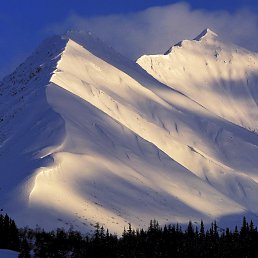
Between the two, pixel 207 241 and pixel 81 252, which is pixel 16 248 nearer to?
pixel 81 252

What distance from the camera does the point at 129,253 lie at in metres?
161

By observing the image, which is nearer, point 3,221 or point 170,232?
point 3,221

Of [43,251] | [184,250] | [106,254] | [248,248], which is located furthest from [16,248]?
[248,248]

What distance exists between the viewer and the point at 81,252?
529 feet

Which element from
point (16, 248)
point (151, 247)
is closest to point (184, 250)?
point (151, 247)

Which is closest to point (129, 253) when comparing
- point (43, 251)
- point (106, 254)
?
point (106, 254)

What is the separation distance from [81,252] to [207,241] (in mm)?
29576

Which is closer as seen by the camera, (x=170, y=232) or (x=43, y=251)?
(x=43, y=251)

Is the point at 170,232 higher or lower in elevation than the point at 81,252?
higher

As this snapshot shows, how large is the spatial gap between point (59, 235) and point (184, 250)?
24707 millimetres

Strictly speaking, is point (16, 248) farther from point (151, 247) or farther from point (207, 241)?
point (207, 241)

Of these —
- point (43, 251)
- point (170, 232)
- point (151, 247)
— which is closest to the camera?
point (43, 251)

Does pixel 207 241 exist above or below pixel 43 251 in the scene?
above

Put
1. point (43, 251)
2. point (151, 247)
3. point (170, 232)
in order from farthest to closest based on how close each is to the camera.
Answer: point (170, 232)
point (151, 247)
point (43, 251)
